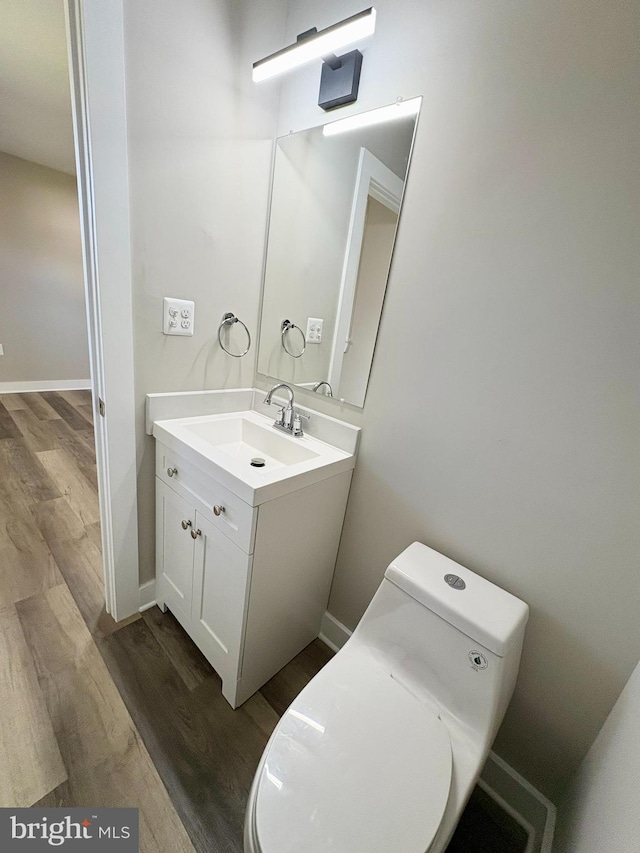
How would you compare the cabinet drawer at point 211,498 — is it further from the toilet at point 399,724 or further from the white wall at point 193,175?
the toilet at point 399,724

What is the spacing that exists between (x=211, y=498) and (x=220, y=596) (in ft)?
1.12

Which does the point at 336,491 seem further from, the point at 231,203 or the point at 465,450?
the point at 231,203

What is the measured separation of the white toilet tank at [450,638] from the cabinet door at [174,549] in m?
0.66

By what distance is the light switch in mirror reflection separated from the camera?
1.10 meters

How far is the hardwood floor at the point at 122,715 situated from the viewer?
921 mm

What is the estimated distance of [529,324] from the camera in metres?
0.86

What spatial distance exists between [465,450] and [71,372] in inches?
191

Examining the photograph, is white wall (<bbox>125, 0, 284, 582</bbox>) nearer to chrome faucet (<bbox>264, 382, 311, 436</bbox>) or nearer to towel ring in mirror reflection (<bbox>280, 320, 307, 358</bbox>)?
towel ring in mirror reflection (<bbox>280, 320, 307, 358</bbox>)

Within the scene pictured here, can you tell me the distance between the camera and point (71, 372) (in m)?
4.21

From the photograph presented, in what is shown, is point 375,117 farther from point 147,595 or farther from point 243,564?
point 147,595

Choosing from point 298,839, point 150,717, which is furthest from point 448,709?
point 150,717

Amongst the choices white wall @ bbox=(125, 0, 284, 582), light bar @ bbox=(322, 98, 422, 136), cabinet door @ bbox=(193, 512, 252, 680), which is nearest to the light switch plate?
white wall @ bbox=(125, 0, 284, 582)

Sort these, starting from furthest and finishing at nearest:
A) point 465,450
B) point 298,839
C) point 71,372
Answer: point 71,372 → point 465,450 → point 298,839

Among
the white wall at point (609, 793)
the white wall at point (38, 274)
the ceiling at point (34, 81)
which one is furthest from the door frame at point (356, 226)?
the white wall at point (38, 274)
